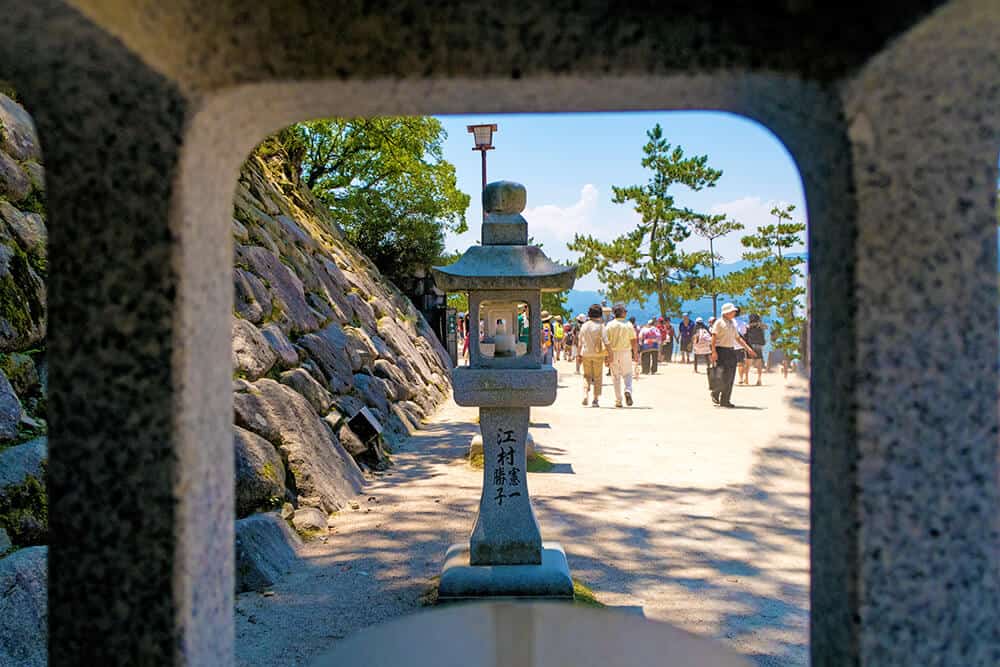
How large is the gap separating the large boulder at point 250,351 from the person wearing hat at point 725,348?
6761 millimetres

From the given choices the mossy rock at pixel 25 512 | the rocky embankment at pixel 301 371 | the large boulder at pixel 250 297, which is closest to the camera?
the mossy rock at pixel 25 512

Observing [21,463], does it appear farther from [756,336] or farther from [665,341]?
[665,341]

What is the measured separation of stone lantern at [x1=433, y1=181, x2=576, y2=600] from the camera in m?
3.97

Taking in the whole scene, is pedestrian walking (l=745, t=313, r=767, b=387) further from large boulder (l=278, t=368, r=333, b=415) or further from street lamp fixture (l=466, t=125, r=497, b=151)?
large boulder (l=278, t=368, r=333, b=415)

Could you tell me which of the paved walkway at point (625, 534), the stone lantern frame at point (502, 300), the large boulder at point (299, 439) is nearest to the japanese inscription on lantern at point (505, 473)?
the stone lantern frame at point (502, 300)

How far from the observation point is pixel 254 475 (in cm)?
468

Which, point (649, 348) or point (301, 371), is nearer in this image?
point (301, 371)

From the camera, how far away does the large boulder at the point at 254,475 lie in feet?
15.1

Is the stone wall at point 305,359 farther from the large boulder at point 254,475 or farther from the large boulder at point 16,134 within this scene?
the large boulder at point 16,134

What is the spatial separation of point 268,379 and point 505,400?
267 centimetres

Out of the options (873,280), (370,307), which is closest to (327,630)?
(873,280)

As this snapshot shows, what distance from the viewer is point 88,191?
0.98 m

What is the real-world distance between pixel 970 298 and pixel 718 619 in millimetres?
3185

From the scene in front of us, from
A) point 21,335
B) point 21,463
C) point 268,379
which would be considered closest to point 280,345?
point 268,379
